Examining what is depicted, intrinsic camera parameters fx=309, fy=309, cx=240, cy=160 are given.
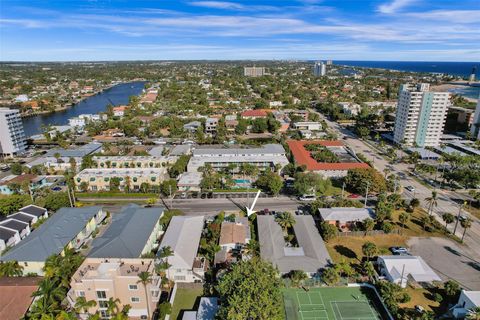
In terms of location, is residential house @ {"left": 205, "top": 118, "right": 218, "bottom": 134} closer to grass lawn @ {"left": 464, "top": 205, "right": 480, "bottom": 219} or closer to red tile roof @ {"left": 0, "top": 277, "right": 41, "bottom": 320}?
grass lawn @ {"left": 464, "top": 205, "right": 480, "bottom": 219}

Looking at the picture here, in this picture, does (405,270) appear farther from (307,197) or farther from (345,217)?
(307,197)

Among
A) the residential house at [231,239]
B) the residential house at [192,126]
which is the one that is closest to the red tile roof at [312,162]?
the residential house at [231,239]

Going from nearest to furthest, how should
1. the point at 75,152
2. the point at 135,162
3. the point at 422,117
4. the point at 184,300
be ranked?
the point at 184,300
the point at 135,162
the point at 75,152
the point at 422,117

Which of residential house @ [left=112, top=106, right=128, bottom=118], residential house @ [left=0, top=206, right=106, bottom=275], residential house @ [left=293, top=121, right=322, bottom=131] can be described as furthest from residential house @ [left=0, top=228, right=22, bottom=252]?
residential house @ [left=112, top=106, right=128, bottom=118]

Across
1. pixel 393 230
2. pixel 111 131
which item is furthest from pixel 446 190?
→ pixel 111 131

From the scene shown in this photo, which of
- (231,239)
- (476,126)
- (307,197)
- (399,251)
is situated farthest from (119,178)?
(476,126)

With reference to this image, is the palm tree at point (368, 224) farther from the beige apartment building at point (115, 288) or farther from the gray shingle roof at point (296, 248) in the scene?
the beige apartment building at point (115, 288)

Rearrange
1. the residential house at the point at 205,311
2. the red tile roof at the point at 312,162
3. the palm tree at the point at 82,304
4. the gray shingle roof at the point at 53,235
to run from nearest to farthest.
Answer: the palm tree at the point at 82,304
the residential house at the point at 205,311
the gray shingle roof at the point at 53,235
the red tile roof at the point at 312,162

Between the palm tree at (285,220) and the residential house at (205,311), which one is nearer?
the residential house at (205,311)
